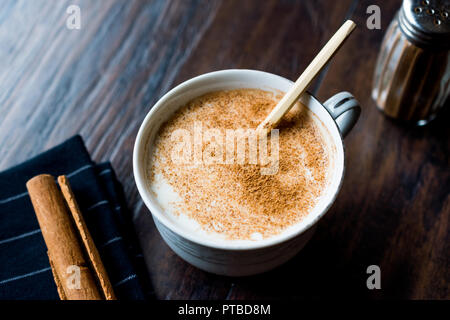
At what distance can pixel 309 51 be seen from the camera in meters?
1.04

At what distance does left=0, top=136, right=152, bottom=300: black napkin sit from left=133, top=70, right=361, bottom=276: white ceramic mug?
10cm

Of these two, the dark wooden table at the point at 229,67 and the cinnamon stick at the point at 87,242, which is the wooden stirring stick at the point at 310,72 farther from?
the cinnamon stick at the point at 87,242

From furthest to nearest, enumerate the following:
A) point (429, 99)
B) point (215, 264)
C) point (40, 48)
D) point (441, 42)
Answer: point (40, 48), point (429, 99), point (441, 42), point (215, 264)

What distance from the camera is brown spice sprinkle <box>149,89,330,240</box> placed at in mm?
Result: 734

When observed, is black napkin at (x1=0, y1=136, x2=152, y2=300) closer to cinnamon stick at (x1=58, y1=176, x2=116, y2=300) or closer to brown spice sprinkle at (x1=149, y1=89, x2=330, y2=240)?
cinnamon stick at (x1=58, y1=176, x2=116, y2=300)

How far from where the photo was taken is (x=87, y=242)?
78cm

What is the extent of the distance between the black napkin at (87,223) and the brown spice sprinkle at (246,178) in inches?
5.5

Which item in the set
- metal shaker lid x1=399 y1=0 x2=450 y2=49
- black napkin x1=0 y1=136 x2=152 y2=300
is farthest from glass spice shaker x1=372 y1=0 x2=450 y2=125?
black napkin x1=0 y1=136 x2=152 y2=300

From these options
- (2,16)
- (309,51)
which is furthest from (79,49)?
(309,51)

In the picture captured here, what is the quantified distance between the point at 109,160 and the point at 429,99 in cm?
66

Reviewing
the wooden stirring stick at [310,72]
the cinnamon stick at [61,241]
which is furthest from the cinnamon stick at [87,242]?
the wooden stirring stick at [310,72]

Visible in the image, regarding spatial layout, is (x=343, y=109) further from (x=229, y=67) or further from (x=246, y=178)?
(x=229, y=67)

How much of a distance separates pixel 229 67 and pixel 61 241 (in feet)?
1.69

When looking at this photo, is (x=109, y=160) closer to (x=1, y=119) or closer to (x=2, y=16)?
(x=1, y=119)
